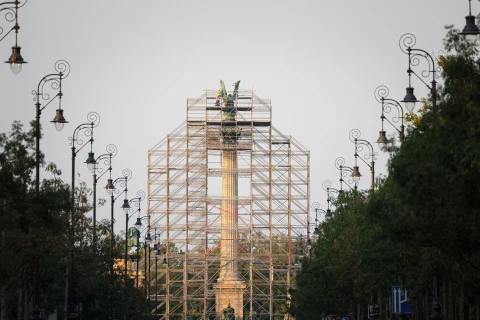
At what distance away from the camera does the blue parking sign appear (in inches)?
1658

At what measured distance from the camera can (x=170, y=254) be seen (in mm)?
114688

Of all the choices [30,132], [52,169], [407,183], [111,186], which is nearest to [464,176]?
[407,183]

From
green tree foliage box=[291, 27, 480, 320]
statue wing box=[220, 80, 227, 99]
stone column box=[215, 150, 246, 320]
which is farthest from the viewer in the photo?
statue wing box=[220, 80, 227, 99]

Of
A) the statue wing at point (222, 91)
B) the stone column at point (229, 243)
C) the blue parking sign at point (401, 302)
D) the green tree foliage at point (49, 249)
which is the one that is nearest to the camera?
the green tree foliage at point (49, 249)

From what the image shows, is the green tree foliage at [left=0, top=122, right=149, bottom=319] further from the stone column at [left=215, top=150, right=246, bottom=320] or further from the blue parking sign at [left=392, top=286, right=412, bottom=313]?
the stone column at [left=215, top=150, right=246, bottom=320]

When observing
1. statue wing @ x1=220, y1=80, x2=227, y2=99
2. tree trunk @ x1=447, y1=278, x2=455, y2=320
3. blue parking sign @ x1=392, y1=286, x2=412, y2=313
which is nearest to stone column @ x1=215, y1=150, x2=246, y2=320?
statue wing @ x1=220, y1=80, x2=227, y2=99

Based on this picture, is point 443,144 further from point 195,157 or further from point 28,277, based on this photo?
point 195,157

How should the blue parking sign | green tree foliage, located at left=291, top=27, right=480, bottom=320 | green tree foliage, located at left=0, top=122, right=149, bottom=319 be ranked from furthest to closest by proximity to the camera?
the blue parking sign, green tree foliage, located at left=0, top=122, right=149, bottom=319, green tree foliage, located at left=291, top=27, right=480, bottom=320

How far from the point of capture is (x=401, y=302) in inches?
1674

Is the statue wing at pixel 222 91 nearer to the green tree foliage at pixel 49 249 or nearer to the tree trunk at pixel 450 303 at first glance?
the green tree foliage at pixel 49 249

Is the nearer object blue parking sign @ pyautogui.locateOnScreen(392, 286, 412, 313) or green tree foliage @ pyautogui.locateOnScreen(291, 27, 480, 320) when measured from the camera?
green tree foliage @ pyautogui.locateOnScreen(291, 27, 480, 320)

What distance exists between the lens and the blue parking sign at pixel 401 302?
42.1 meters

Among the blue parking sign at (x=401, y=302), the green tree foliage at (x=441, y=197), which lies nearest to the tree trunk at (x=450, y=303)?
the green tree foliage at (x=441, y=197)

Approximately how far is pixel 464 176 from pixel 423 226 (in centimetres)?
478
